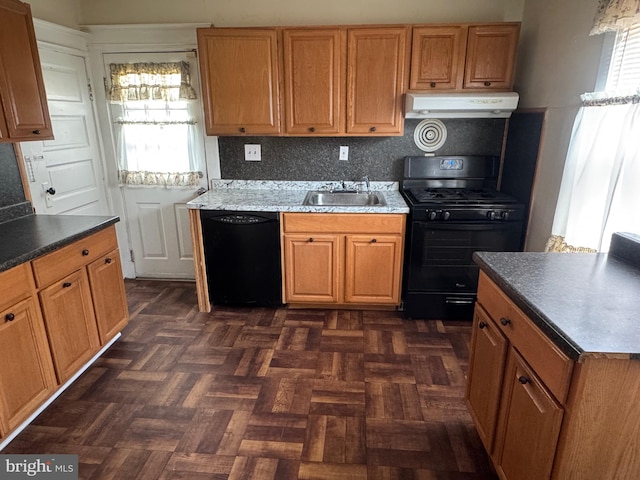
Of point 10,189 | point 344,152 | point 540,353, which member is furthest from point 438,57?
point 10,189

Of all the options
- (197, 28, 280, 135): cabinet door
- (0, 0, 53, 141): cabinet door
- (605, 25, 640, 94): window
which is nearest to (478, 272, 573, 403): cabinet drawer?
(605, 25, 640, 94): window

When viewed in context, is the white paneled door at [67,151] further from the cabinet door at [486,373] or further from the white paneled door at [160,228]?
the cabinet door at [486,373]

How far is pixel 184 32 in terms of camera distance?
10.3 feet

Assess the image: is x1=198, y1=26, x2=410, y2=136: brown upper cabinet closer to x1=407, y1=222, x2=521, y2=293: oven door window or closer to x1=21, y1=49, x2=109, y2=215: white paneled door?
x1=407, y1=222, x2=521, y2=293: oven door window

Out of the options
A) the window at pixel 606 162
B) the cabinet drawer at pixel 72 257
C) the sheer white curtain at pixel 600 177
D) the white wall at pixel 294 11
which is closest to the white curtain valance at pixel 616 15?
the window at pixel 606 162

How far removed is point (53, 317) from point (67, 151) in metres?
1.60

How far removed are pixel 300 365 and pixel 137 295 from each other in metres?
1.81

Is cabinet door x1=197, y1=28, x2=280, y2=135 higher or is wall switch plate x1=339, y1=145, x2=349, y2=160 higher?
cabinet door x1=197, y1=28, x2=280, y2=135

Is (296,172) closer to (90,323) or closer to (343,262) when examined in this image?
(343,262)

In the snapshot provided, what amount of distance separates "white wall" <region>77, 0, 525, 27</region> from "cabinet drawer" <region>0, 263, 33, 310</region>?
2.31 metres

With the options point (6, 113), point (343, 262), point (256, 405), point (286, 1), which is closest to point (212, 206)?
point (343, 262)

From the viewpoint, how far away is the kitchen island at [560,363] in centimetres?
105

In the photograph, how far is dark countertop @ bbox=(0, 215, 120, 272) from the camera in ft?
6.05

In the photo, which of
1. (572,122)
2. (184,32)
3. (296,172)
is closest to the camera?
(572,122)
